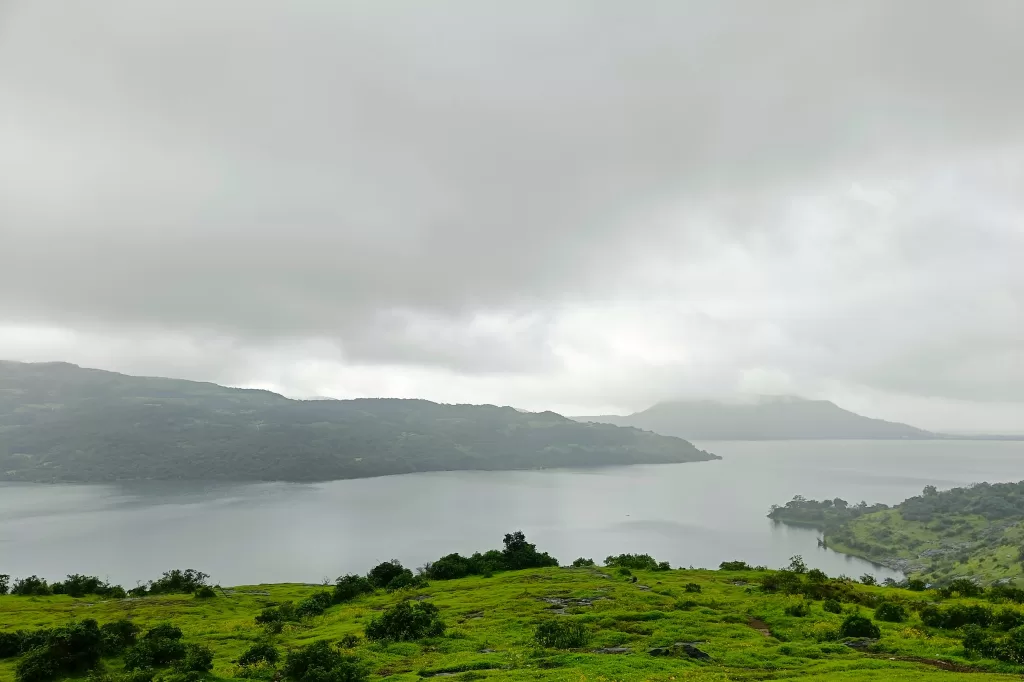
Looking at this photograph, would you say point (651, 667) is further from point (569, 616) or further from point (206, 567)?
point (206, 567)

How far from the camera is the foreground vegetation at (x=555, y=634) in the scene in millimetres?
21453

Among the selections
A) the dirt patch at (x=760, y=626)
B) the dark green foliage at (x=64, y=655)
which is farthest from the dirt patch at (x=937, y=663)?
the dark green foliage at (x=64, y=655)

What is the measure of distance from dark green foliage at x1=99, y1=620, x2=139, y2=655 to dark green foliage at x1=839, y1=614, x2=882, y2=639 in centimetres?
3783

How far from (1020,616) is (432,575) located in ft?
146

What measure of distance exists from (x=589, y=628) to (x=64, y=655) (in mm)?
25889

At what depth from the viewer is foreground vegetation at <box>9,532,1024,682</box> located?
21.5 m

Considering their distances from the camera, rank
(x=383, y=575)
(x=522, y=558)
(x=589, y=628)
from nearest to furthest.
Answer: (x=589, y=628) → (x=383, y=575) → (x=522, y=558)

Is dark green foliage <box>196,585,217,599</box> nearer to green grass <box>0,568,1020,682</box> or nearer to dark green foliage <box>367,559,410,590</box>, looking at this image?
green grass <box>0,568,1020,682</box>

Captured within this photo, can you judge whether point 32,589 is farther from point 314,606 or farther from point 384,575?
point 384,575

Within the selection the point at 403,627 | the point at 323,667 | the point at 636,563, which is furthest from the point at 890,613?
the point at 323,667

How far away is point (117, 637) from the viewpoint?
28.9 meters

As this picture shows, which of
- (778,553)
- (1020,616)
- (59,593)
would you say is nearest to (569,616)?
(1020,616)

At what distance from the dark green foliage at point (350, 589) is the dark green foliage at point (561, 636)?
85.5 ft

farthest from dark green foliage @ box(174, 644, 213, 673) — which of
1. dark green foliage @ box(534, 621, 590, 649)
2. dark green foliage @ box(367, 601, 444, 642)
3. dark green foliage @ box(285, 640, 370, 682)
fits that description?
dark green foliage @ box(534, 621, 590, 649)
